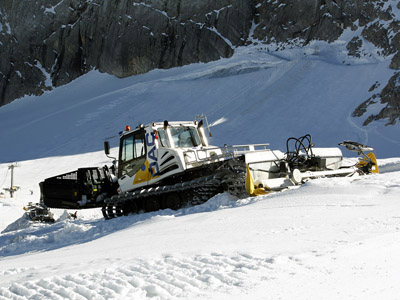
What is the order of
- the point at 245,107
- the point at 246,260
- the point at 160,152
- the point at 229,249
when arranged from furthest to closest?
the point at 245,107 → the point at 160,152 → the point at 229,249 → the point at 246,260

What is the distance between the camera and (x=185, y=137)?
11.2 meters

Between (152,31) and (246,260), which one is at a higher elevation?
(152,31)

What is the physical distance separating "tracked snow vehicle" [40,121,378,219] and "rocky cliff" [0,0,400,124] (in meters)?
25.5

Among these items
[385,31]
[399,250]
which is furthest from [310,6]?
[399,250]

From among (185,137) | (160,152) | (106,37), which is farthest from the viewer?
(106,37)

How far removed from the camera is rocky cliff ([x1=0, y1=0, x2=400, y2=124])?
42969 mm

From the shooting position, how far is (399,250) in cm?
444

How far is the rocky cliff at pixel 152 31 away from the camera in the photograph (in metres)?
43.0

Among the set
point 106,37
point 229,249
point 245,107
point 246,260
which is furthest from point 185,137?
point 106,37

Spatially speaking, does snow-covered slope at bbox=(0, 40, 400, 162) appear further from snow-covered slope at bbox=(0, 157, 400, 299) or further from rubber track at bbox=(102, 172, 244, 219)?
snow-covered slope at bbox=(0, 157, 400, 299)

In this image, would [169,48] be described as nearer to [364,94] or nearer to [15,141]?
[15,141]

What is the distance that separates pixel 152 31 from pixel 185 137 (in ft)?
159

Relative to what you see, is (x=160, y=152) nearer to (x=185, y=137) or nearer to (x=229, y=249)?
(x=185, y=137)

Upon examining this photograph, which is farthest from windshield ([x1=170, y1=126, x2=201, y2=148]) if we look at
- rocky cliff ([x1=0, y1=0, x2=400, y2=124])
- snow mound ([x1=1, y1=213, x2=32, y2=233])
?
rocky cliff ([x1=0, y1=0, x2=400, y2=124])
